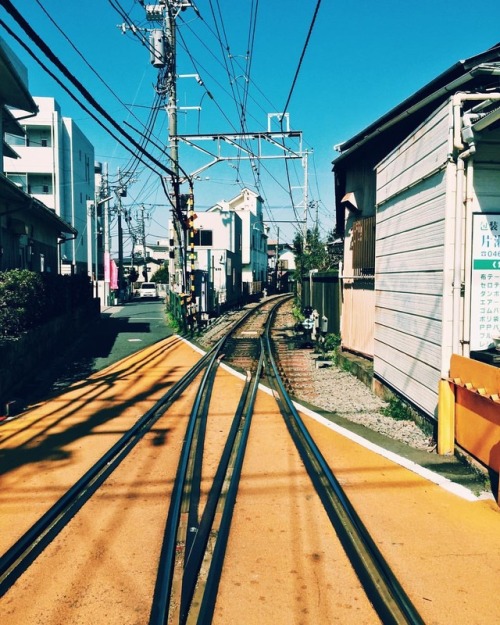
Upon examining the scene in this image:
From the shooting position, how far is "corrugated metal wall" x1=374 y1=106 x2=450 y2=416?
647 centimetres

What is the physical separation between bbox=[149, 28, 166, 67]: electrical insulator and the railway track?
1218cm

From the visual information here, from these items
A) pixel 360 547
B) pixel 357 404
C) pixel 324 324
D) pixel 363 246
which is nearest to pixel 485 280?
pixel 360 547

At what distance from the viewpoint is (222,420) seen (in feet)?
27.3

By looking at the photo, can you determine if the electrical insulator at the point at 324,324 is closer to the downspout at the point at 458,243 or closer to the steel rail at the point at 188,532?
the steel rail at the point at 188,532

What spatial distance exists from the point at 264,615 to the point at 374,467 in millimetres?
2941

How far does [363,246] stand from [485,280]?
5864 millimetres

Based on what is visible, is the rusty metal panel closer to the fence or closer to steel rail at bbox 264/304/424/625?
the fence

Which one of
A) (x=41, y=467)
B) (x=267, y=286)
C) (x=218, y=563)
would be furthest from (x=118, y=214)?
(x=218, y=563)

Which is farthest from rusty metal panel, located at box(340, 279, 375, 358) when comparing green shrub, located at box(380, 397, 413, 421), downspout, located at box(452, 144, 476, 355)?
downspout, located at box(452, 144, 476, 355)

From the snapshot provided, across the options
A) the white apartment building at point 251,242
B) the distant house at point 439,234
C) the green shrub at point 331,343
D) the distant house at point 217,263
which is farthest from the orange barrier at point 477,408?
the white apartment building at point 251,242

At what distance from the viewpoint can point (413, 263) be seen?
297 inches

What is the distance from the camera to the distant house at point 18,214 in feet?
43.8

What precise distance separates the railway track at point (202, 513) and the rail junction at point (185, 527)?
1 cm

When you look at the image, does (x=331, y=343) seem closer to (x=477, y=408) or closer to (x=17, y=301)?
(x=17, y=301)
